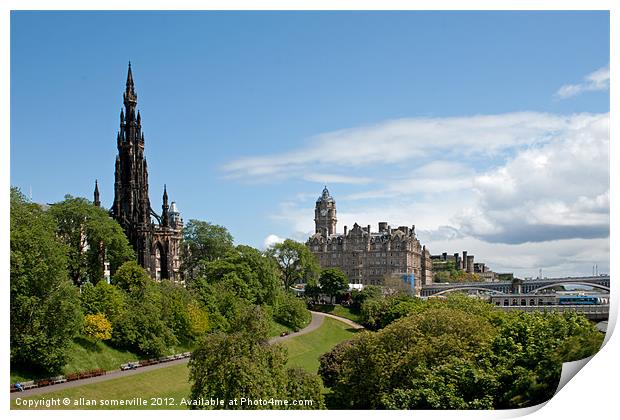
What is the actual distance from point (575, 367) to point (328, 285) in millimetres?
49768

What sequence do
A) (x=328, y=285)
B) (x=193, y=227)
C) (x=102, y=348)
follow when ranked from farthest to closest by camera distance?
(x=328, y=285) → (x=193, y=227) → (x=102, y=348)

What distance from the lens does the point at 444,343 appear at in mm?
22547

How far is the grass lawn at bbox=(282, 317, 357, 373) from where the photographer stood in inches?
1500

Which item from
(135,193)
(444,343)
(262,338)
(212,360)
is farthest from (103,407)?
(135,193)

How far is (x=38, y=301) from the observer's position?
2550 cm

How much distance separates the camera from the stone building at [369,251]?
9019 centimetres

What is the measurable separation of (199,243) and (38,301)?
1373 inches

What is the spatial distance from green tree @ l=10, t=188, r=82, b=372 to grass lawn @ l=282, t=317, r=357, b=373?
478 inches

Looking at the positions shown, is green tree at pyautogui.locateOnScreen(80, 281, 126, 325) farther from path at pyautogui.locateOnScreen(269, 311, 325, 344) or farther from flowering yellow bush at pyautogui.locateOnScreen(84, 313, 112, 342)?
path at pyautogui.locateOnScreen(269, 311, 325, 344)

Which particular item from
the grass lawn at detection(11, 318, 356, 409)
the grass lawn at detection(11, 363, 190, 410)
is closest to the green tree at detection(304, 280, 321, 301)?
the grass lawn at detection(11, 318, 356, 409)

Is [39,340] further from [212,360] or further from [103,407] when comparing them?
[212,360]

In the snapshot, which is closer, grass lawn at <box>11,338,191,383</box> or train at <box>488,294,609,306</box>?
grass lawn at <box>11,338,191,383</box>

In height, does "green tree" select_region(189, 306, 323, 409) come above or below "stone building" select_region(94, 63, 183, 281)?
below

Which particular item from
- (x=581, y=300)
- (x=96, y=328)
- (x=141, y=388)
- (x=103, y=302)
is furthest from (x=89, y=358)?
(x=581, y=300)
